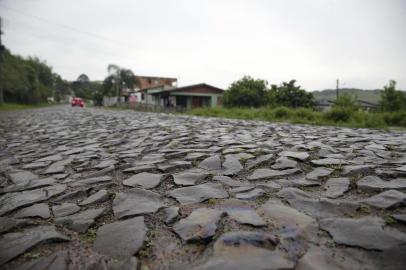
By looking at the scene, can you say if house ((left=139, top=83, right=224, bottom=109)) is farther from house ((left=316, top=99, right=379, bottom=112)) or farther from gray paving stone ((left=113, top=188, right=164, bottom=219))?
gray paving stone ((left=113, top=188, right=164, bottom=219))

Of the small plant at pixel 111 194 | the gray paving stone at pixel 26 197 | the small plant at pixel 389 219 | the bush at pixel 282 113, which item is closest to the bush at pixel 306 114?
the bush at pixel 282 113

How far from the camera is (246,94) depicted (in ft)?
91.7

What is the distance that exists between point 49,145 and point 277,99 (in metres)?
26.2

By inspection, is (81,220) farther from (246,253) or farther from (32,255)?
(246,253)

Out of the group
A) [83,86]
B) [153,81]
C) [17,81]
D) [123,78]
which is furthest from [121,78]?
[83,86]

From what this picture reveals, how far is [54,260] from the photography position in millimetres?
1235

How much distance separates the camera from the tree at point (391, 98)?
3181cm

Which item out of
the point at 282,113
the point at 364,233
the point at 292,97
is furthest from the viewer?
the point at 292,97

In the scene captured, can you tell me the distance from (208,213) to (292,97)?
91.0ft

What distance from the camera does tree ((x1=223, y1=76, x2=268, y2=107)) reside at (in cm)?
2769

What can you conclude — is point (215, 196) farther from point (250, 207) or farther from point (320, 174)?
point (320, 174)

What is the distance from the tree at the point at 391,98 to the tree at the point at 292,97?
12.2m

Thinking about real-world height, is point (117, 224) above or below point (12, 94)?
below

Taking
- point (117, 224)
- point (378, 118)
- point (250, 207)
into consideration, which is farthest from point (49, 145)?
point (378, 118)
